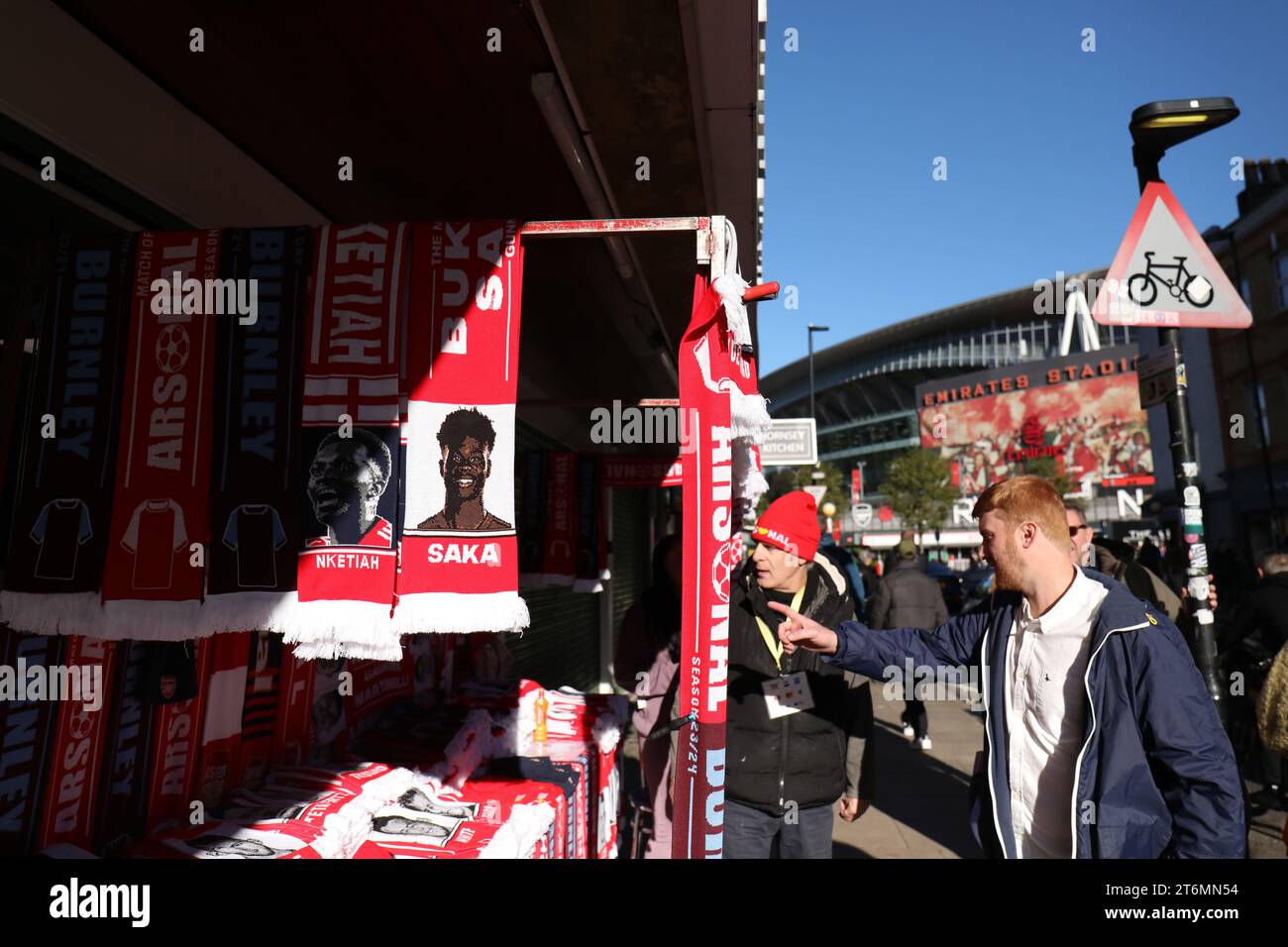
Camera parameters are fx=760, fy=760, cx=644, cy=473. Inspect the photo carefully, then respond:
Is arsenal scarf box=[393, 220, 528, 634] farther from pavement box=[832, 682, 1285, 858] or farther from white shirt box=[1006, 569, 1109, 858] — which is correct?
pavement box=[832, 682, 1285, 858]

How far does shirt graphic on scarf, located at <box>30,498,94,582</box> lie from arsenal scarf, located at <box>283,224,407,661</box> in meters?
0.64

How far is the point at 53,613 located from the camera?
225cm

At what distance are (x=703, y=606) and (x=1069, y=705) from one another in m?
1.21

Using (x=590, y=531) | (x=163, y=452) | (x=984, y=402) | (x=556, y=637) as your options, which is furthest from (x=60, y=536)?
(x=984, y=402)

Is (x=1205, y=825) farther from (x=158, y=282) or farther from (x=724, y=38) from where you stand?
(x=158, y=282)

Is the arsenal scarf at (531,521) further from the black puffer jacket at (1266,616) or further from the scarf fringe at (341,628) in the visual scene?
the black puffer jacket at (1266,616)

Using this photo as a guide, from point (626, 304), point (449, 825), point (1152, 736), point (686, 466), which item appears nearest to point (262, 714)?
point (449, 825)

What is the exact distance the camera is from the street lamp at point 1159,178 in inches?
172

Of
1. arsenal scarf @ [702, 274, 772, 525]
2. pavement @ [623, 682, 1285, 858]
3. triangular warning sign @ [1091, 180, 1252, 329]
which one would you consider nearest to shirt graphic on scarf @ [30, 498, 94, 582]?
arsenal scarf @ [702, 274, 772, 525]

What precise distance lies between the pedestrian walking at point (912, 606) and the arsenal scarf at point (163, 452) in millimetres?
7104

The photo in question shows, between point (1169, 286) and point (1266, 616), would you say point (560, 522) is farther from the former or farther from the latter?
point (1266, 616)

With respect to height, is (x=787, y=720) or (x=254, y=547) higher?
(x=254, y=547)

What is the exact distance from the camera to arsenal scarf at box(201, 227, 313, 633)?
235cm

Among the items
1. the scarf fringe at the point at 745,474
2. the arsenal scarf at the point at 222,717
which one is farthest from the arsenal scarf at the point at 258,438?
the scarf fringe at the point at 745,474
